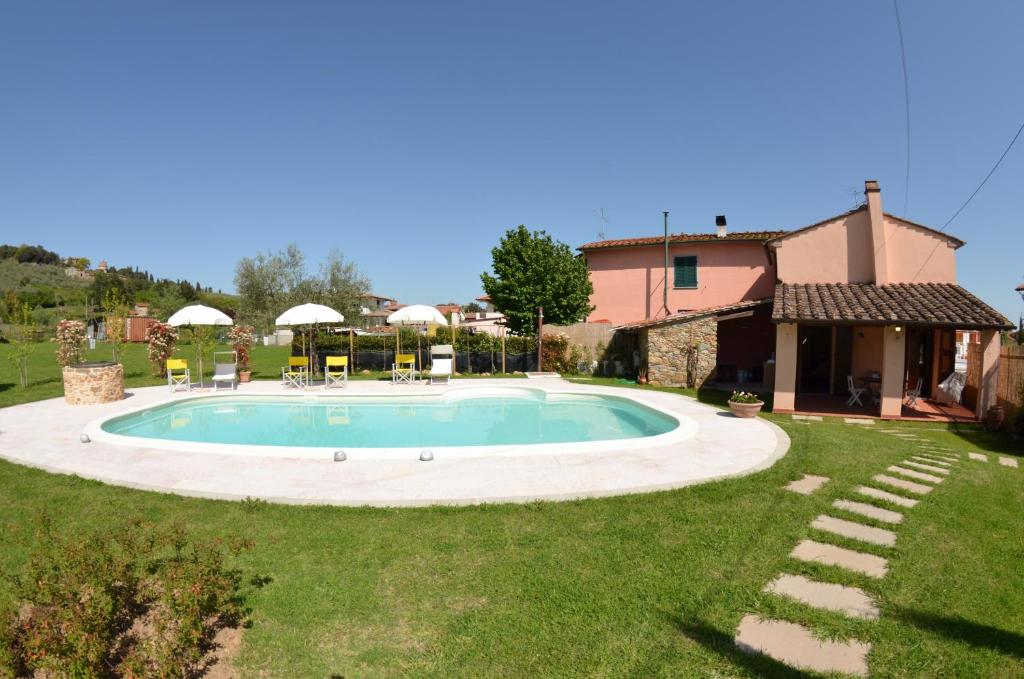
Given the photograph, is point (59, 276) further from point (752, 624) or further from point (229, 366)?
point (752, 624)

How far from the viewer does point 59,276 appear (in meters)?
77.4

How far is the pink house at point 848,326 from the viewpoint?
39.8 ft

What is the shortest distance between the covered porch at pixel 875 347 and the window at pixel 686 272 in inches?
275

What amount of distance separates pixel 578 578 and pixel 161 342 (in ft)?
66.2

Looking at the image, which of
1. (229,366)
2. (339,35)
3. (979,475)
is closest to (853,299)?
(979,475)

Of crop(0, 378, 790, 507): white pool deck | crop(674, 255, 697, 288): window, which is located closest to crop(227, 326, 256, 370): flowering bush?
crop(0, 378, 790, 507): white pool deck

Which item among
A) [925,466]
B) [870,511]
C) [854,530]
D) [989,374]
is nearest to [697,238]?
[989,374]

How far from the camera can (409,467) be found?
7289 millimetres

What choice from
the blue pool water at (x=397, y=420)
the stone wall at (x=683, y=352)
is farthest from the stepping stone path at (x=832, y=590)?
the stone wall at (x=683, y=352)

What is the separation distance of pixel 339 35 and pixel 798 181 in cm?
1776

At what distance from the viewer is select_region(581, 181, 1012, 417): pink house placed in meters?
12.1

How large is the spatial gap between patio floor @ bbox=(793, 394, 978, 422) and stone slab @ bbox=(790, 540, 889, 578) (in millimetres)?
8783

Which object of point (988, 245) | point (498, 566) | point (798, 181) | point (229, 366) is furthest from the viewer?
point (798, 181)

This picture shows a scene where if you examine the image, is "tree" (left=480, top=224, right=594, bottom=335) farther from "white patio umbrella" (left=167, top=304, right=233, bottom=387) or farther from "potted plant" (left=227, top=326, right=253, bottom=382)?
"white patio umbrella" (left=167, top=304, right=233, bottom=387)
